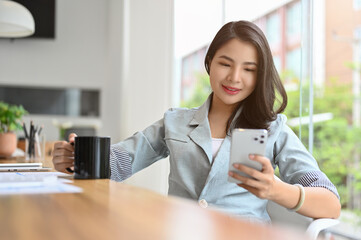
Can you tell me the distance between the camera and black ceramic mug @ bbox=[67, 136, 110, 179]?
1.35 metres

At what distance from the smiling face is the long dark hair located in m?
0.02

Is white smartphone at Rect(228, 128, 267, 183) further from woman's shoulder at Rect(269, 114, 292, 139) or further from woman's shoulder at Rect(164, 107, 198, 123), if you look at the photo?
woman's shoulder at Rect(164, 107, 198, 123)

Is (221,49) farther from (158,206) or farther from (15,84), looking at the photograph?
(15,84)

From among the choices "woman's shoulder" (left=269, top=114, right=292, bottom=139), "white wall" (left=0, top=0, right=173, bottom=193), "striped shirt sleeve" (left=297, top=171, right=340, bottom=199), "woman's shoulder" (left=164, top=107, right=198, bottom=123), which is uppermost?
"white wall" (left=0, top=0, right=173, bottom=193)

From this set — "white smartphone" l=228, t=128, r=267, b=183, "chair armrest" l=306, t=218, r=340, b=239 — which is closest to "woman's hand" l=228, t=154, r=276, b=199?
"white smartphone" l=228, t=128, r=267, b=183

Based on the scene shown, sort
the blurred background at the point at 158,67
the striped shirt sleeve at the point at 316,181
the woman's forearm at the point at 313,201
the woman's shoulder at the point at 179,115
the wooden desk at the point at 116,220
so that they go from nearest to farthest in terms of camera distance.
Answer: the wooden desk at the point at 116,220, the woman's forearm at the point at 313,201, the striped shirt sleeve at the point at 316,181, the woman's shoulder at the point at 179,115, the blurred background at the point at 158,67

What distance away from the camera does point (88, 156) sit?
1.35 m

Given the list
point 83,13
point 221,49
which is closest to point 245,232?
point 221,49

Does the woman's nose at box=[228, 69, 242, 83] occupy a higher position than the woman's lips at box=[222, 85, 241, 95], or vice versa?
the woman's nose at box=[228, 69, 242, 83]

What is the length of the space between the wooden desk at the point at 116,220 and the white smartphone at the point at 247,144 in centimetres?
23

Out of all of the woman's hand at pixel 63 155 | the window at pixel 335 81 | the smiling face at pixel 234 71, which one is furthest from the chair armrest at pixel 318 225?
the window at pixel 335 81

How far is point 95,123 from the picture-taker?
20.5ft

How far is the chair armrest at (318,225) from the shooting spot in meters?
1.13

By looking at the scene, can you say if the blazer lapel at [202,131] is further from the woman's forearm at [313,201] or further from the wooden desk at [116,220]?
the wooden desk at [116,220]
